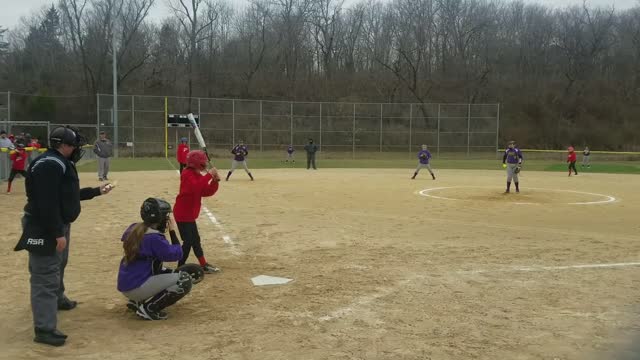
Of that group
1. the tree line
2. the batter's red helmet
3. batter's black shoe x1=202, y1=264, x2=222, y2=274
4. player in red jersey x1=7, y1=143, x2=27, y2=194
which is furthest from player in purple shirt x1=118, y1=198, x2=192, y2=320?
the tree line

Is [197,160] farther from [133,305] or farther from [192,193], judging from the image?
[133,305]

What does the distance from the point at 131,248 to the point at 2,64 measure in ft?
228

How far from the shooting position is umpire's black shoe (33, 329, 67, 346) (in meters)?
5.11

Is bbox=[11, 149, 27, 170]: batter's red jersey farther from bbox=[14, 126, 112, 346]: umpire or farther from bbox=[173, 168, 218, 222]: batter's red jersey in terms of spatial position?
bbox=[14, 126, 112, 346]: umpire

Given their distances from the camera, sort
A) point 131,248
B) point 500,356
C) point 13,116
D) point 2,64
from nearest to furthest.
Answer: point 500,356 → point 131,248 → point 13,116 → point 2,64

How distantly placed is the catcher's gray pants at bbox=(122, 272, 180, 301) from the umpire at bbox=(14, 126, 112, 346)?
79cm

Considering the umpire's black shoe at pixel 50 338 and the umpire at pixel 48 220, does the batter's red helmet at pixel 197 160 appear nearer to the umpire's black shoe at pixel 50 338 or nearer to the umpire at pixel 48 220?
the umpire at pixel 48 220

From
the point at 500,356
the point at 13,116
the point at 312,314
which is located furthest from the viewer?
the point at 13,116

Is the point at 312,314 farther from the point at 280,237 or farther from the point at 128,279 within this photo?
the point at 280,237

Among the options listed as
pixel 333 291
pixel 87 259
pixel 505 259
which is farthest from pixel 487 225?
pixel 87 259

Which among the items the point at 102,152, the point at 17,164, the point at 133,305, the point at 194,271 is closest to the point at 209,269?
the point at 194,271

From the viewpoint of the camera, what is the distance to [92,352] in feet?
16.3

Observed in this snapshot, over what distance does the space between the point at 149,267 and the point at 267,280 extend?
2.00 m

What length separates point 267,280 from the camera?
752 cm
